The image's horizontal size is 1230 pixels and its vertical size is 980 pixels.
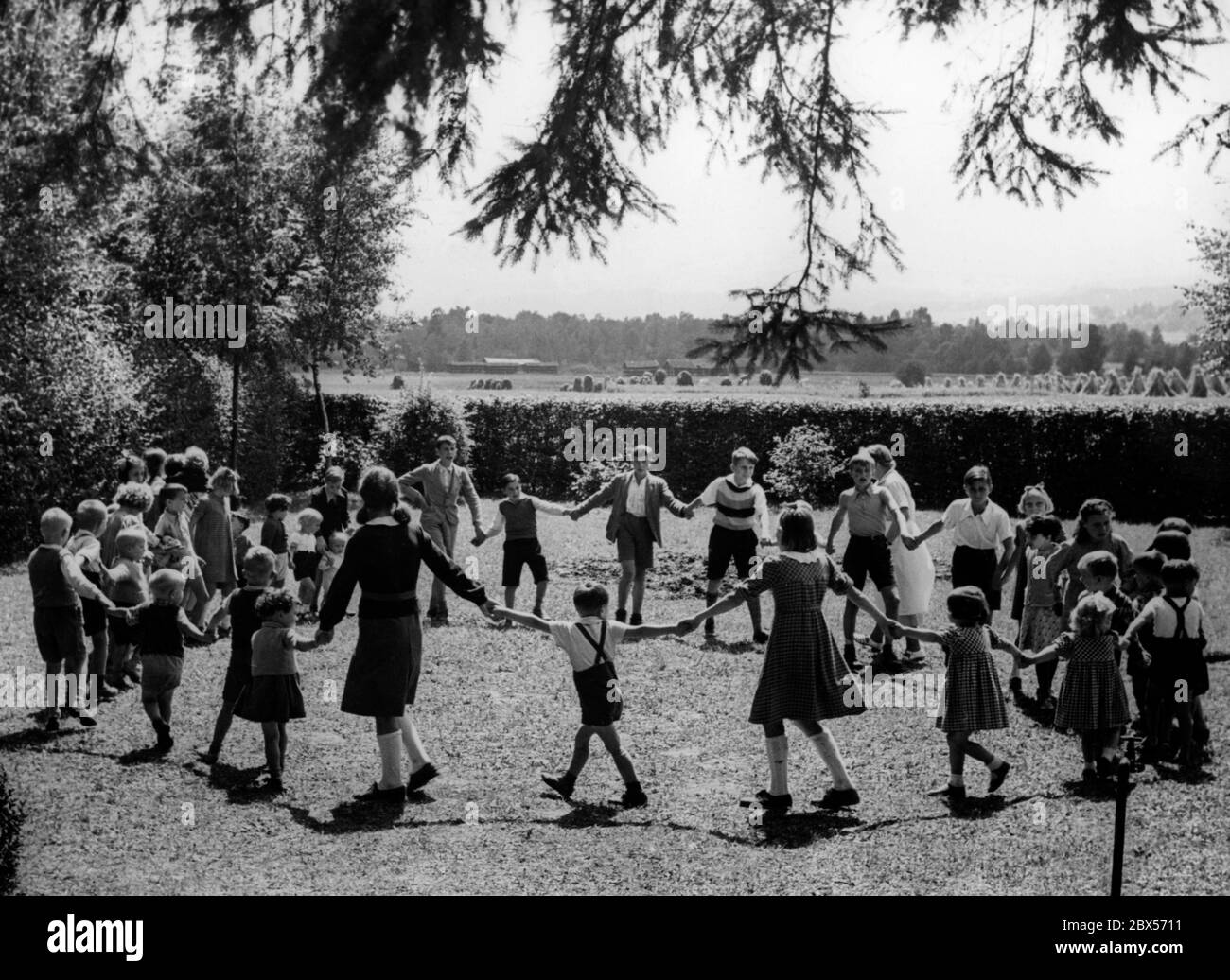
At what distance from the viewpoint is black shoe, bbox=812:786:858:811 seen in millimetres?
7309

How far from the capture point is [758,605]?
11602 mm

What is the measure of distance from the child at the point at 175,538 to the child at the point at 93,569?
0.66 m

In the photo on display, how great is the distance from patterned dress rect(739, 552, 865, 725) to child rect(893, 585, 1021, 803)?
49 centimetres

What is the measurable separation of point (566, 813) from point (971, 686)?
2.30 metres

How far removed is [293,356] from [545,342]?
201 inches

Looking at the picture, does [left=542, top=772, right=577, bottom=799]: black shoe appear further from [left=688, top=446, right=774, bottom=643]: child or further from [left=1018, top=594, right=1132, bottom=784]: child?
[left=688, top=446, right=774, bottom=643]: child

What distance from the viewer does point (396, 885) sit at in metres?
6.35

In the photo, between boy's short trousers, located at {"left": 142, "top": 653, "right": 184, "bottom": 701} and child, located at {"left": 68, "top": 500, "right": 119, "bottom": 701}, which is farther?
child, located at {"left": 68, "top": 500, "right": 119, "bottom": 701}

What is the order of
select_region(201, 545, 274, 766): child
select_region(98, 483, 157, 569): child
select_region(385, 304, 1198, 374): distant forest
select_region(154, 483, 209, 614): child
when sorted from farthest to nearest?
select_region(385, 304, 1198, 374): distant forest, select_region(154, 483, 209, 614): child, select_region(98, 483, 157, 569): child, select_region(201, 545, 274, 766): child

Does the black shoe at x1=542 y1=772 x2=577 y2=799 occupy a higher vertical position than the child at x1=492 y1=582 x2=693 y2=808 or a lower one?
lower

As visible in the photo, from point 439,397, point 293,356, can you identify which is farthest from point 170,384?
point 439,397

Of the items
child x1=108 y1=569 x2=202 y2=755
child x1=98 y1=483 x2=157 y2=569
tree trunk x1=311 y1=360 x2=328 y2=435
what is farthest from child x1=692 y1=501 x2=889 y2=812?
tree trunk x1=311 y1=360 x2=328 y2=435

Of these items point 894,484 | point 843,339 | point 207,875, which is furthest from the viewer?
point 894,484
